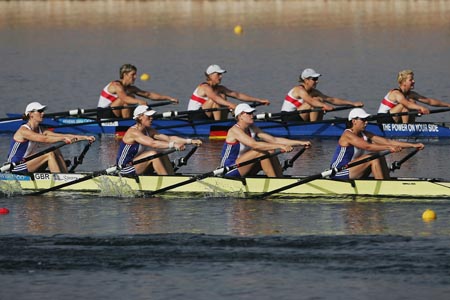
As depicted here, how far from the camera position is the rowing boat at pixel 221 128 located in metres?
23.7

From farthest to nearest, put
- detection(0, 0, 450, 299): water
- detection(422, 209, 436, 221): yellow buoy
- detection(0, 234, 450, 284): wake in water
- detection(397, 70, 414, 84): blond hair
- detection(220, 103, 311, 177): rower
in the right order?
detection(397, 70, 414, 84): blond hair, detection(220, 103, 311, 177): rower, detection(422, 209, 436, 221): yellow buoy, detection(0, 234, 450, 284): wake in water, detection(0, 0, 450, 299): water

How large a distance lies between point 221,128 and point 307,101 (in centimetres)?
159

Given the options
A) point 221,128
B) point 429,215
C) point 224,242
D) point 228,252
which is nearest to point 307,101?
point 221,128

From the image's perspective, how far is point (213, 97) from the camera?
2434cm

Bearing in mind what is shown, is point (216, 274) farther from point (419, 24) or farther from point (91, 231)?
point (419, 24)

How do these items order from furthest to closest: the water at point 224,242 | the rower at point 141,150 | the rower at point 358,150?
the rower at point 141,150
the rower at point 358,150
the water at point 224,242

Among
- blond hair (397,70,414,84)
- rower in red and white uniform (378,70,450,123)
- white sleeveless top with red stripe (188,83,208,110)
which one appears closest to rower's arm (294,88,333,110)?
rower in red and white uniform (378,70,450,123)

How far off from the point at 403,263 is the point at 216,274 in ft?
6.45

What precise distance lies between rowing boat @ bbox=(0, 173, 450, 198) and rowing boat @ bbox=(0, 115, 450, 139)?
5.03 meters

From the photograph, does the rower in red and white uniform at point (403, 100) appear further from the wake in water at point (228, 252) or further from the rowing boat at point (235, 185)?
the wake in water at point (228, 252)

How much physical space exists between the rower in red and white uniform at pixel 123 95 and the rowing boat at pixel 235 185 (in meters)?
5.80

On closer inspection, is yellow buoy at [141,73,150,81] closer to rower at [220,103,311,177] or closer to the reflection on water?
the reflection on water

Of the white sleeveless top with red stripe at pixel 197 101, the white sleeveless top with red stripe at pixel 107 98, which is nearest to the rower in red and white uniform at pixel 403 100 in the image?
the white sleeveless top with red stripe at pixel 197 101

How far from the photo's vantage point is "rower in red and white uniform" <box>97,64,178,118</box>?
24141mm
